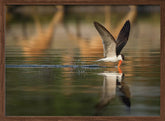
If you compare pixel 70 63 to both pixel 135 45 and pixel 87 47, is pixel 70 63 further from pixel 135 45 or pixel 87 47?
pixel 135 45

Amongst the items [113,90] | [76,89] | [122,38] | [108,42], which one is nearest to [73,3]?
[76,89]

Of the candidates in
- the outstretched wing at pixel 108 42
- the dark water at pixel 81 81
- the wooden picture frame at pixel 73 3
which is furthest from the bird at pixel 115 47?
the wooden picture frame at pixel 73 3

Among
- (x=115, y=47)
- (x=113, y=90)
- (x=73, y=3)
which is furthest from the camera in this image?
(x=115, y=47)

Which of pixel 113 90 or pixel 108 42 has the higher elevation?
pixel 108 42

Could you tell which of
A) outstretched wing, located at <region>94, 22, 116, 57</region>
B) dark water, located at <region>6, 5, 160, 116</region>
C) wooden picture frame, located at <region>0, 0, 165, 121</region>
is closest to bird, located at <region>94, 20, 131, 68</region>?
outstretched wing, located at <region>94, 22, 116, 57</region>

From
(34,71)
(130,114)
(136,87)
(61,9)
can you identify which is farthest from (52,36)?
(130,114)

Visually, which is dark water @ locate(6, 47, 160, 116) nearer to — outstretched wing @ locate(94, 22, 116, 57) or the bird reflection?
the bird reflection

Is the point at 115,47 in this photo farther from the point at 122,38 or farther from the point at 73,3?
the point at 73,3

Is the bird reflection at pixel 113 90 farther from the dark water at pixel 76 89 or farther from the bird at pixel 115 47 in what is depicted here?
the bird at pixel 115 47

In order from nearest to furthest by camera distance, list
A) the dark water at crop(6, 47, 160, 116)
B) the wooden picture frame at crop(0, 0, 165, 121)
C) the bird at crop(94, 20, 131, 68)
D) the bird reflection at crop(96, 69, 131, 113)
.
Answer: the wooden picture frame at crop(0, 0, 165, 121)
the dark water at crop(6, 47, 160, 116)
the bird reflection at crop(96, 69, 131, 113)
the bird at crop(94, 20, 131, 68)
